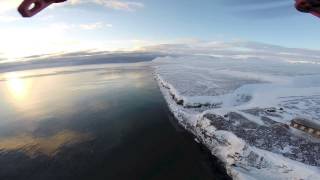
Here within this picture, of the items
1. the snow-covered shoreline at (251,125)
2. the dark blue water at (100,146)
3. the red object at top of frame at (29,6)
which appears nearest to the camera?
the red object at top of frame at (29,6)

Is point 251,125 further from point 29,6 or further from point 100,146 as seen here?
point 29,6

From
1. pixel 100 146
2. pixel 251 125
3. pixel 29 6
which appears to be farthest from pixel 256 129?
pixel 29 6

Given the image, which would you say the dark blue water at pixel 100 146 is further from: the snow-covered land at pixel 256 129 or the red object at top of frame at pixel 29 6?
the red object at top of frame at pixel 29 6

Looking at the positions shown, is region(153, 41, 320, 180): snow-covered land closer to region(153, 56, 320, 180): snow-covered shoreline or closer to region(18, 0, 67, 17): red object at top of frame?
region(153, 56, 320, 180): snow-covered shoreline

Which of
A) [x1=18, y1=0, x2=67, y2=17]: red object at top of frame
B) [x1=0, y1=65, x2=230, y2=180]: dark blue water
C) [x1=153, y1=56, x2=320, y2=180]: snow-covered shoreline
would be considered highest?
[x1=18, y1=0, x2=67, y2=17]: red object at top of frame

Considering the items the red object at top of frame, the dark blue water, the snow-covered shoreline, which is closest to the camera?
the red object at top of frame

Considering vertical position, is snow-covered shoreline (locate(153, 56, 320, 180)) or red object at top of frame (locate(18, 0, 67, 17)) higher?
red object at top of frame (locate(18, 0, 67, 17))

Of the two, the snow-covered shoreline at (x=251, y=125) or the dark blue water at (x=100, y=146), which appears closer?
the snow-covered shoreline at (x=251, y=125)

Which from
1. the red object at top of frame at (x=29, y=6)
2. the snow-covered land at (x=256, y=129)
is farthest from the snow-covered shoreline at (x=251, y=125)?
the red object at top of frame at (x=29, y=6)

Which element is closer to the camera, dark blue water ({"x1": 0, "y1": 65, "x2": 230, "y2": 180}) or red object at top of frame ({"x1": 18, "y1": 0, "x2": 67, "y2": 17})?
red object at top of frame ({"x1": 18, "y1": 0, "x2": 67, "y2": 17})

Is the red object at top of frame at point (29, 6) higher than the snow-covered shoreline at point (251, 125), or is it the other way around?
the red object at top of frame at point (29, 6)

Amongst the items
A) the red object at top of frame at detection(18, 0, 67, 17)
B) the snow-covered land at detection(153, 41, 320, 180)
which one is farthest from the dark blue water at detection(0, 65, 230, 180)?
the red object at top of frame at detection(18, 0, 67, 17)

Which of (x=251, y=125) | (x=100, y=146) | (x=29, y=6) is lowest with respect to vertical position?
(x=100, y=146)

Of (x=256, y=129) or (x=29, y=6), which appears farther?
(x=256, y=129)
